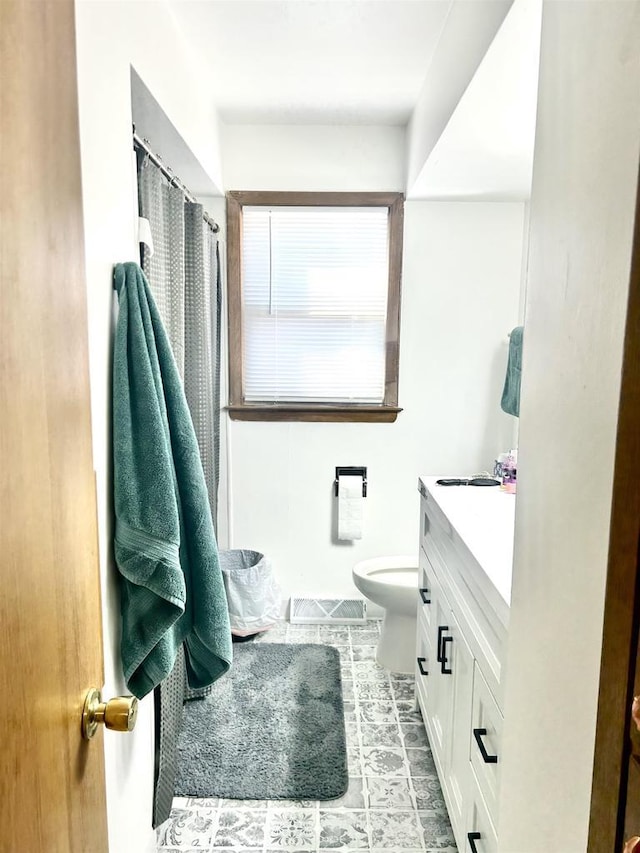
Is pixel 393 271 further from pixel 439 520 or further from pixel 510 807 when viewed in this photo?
pixel 510 807

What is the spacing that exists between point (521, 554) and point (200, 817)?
1401 millimetres

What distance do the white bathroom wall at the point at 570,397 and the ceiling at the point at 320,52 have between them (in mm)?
848

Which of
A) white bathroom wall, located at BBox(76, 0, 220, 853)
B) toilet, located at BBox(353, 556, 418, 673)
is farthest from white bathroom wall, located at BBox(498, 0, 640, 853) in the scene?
toilet, located at BBox(353, 556, 418, 673)

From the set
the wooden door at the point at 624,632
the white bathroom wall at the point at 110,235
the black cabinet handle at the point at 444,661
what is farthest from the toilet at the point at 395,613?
the wooden door at the point at 624,632

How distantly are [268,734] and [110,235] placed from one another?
5.73ft

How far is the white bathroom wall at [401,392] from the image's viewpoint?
2.73 meters

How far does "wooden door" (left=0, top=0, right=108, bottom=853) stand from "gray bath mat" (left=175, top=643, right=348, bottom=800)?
1.22 meters

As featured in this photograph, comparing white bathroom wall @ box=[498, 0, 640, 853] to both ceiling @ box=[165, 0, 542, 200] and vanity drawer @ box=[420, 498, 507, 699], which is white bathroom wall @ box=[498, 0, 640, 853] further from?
ceiling @ box=[165, 0, 542, 200]

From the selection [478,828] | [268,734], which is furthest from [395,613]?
[478,828]

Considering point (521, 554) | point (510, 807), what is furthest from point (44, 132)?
point (510, 807)

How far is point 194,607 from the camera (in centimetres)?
140

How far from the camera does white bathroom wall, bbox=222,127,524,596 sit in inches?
107

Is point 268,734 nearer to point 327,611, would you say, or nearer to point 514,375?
point 327,611

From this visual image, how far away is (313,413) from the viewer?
289cm
